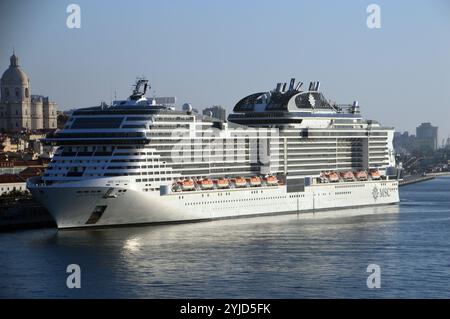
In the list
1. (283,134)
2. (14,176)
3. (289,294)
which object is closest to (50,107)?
(14,176)

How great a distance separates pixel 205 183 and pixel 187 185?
4.29 ft

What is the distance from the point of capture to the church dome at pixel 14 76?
99.0 m

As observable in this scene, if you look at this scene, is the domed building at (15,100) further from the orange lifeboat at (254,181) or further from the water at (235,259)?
the water at (235,259)

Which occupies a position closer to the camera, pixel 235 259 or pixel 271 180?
pixel 235 259

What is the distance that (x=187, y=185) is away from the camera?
4494 cm

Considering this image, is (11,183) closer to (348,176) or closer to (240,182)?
(240,182)

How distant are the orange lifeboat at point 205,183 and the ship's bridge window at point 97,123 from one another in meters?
4.24

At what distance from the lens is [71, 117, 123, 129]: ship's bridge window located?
43.8 meters

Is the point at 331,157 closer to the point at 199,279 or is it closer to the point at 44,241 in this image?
the point at 44,241

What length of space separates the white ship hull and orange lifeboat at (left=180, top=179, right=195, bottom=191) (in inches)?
8.0

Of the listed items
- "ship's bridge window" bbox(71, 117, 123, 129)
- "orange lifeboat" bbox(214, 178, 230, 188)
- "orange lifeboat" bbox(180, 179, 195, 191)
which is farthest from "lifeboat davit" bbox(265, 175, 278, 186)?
"ship's bridge window" bbox(71, 117, 123, 129)

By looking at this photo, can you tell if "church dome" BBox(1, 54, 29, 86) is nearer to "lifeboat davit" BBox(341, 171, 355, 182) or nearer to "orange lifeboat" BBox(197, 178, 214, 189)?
"lifeboat davit" BBox(341, 171, 355, 182)

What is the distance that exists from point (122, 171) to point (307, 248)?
29.5 feet

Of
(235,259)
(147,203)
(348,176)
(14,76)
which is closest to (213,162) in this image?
(147,203)
